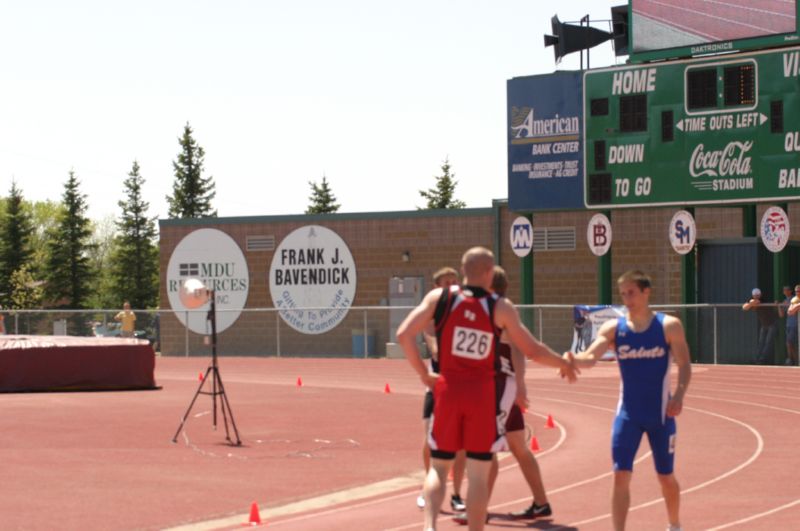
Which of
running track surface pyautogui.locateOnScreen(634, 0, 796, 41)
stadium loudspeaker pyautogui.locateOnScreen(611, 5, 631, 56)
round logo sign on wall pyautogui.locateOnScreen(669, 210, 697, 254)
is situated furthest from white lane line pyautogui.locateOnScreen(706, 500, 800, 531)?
stadium loudspeaker pyautogui.locateOnScreen(611, 5, 631, 56)

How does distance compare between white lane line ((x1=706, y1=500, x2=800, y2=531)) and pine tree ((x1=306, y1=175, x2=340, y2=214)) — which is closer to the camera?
white lane line ((x1=706, y1=500, x2=800, y2=531))

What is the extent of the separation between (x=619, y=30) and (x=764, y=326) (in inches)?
424

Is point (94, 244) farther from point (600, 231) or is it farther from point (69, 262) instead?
point (600, 231)

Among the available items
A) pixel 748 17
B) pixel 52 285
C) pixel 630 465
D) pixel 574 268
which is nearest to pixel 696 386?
pixel 748 17

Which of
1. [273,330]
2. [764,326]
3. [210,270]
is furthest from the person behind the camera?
[210,270]

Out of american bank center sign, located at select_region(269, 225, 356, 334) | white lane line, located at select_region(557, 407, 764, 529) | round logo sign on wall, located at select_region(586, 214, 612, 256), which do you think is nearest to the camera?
white lane line, located at select_region(557, 407, 764, 529)

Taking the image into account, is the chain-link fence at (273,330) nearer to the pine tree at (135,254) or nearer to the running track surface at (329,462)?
the running track surface at (329,462)

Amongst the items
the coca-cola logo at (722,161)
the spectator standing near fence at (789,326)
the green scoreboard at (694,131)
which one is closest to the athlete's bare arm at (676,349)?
the spectator standing near fence at (789,326)

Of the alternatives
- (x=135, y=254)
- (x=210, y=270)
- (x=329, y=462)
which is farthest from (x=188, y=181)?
(x=329, y=462)

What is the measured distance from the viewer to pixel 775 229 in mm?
33031

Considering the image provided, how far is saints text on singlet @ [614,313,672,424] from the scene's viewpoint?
30.2 ft

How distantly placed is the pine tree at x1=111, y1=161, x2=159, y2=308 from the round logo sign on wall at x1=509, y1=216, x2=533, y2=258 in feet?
186

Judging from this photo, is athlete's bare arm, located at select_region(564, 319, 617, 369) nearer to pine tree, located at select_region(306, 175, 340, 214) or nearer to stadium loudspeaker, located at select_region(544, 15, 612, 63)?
stadium loudspeaker, located at select_region(544, 15, 612, 63)

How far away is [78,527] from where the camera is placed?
1109 centimetres
